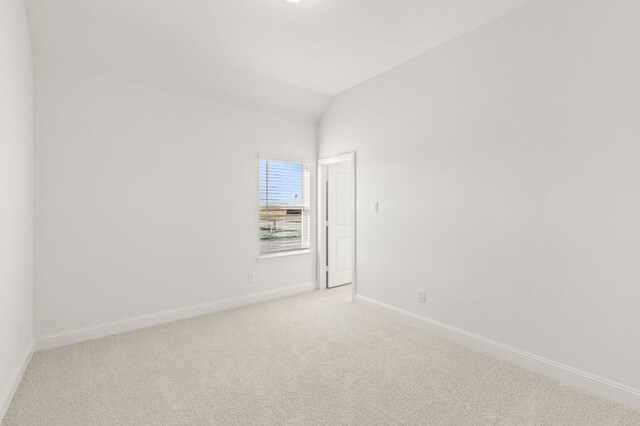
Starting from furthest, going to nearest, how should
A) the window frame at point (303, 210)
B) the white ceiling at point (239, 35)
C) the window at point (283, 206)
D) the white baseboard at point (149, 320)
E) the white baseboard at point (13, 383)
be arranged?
the window at point (283, 206), the window frame at point (303, 210), the white baseboard at point (149, 320), the white ceiling at point (239, 35), the white baseboard at point (13, 383)

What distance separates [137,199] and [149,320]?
1.37 metres

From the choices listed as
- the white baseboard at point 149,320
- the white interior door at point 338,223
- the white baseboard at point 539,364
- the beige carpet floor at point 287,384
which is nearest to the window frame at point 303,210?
the white interior door at point 338,223

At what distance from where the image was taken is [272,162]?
177 inches

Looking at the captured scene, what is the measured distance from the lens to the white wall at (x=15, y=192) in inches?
76.0

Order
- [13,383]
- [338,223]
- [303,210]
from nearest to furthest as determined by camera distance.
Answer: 1. [13,383]
2. [303,210]
3. [338,223]

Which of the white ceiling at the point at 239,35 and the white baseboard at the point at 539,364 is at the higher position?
the white ceiling at the point at 239,35

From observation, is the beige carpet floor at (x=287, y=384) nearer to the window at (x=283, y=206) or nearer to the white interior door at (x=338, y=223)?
the window at (x=283, y=206)

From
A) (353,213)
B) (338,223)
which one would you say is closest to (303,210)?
(338,223)

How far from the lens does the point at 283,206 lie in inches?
183

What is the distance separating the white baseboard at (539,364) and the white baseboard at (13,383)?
3414mm

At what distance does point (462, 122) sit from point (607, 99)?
1069 mm

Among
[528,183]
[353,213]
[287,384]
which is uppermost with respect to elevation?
[528,183]

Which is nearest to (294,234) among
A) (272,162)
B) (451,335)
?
(272,162)

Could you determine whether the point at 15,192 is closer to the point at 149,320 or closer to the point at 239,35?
the point at 149,320
